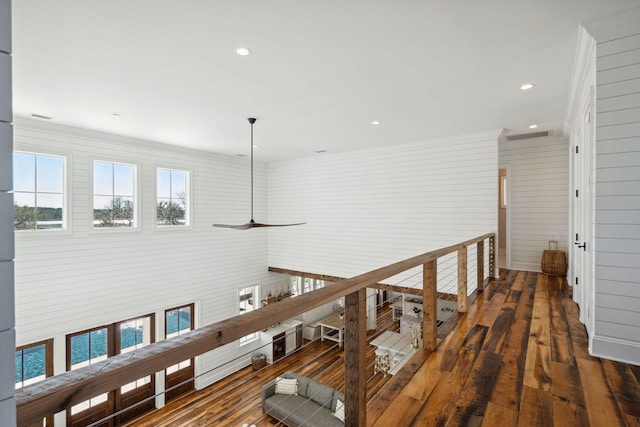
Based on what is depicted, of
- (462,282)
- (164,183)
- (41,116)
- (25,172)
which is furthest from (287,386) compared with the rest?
(41,116)

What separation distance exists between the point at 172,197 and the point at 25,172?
2.51 m

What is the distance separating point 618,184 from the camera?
254 cm

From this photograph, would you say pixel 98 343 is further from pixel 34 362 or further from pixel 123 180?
pixel 123 180

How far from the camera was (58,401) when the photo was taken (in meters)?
0.68

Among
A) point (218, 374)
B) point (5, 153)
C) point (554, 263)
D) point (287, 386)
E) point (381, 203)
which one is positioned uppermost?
point (381, 203)

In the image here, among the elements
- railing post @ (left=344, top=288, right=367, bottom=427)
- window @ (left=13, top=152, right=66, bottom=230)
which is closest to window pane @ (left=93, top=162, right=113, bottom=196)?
window @ (left=13, top=152, right=66, bottom=230)

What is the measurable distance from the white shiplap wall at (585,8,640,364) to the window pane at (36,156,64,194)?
24.4ft

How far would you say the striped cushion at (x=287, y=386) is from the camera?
256 inches

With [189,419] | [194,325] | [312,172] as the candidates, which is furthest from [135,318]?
[312,172]

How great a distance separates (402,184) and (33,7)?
20.3ft

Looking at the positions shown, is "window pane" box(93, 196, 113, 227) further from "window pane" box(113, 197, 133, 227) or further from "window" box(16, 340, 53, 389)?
"window" box(16, 340, 53, 389)

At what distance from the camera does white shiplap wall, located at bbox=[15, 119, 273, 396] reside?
209 inches

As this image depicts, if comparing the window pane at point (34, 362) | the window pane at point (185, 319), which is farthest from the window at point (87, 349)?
the window pane at point (185, 319)

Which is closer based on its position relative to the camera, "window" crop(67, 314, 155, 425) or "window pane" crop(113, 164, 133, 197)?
"window" crop(67, 314, 155, 425)
